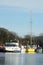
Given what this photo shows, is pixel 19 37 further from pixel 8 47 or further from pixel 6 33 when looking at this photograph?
pixel 8 47

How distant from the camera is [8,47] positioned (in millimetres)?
116438

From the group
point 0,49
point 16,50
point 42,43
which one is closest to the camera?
point 16,50

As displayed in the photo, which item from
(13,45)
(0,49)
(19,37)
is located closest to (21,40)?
(19,37)

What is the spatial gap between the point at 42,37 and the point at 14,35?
600 inches

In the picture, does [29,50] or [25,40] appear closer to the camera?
[29,50]

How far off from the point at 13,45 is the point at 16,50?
3.76 meters

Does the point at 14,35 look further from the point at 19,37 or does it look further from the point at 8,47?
the point at 8,47

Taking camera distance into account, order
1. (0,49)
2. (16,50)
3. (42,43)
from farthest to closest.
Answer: (42,43)
(0,49)
(16,50)

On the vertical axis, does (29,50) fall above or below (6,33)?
below

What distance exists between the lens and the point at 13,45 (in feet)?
386

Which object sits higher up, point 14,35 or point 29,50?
point 14,35

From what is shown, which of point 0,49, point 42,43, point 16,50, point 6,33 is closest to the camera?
point 16,50

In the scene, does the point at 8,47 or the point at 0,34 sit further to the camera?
the point at 0,34

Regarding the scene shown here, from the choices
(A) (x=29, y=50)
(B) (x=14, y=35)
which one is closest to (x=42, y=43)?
(B) (x=14, y=35)
